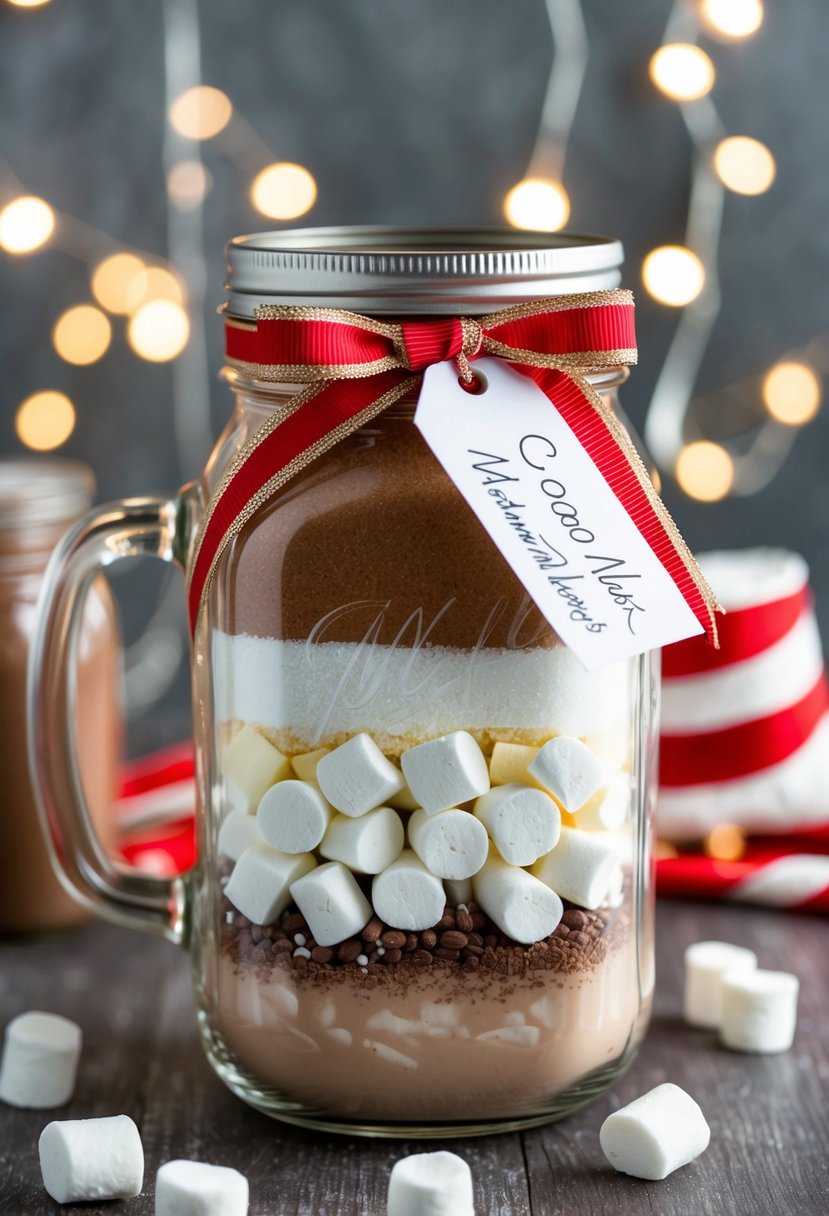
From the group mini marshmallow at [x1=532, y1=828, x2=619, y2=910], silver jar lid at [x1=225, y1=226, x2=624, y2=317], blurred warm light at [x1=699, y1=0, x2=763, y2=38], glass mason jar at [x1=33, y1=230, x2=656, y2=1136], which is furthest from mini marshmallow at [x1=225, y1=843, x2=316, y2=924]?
blurred warm light at [x1=699, y1=0, x2=763, y2=38]

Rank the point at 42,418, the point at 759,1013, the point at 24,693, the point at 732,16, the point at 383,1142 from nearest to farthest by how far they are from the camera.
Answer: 1. the point at 383,1142
2. the point at 759,1013
3. the point at 24,693
4. the point at 732,16
5. the point at 42,418

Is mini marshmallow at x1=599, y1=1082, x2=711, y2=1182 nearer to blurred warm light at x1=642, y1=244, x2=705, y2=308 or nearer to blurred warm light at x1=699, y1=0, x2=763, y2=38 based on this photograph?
blurred warm light at x1=642, y1=244, x2=705, y2=308

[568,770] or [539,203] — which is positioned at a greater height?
[539,203]

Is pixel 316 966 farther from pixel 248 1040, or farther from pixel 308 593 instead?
pixel 308 593

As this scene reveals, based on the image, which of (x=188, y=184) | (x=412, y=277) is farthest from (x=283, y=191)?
(x=412, y=277)

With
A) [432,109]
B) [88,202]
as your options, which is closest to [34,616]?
[88,202]

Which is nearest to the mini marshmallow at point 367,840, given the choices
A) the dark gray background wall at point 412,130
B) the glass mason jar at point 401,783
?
the glass mason jar at point 401,783

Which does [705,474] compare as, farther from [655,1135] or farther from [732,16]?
[655,1135]
